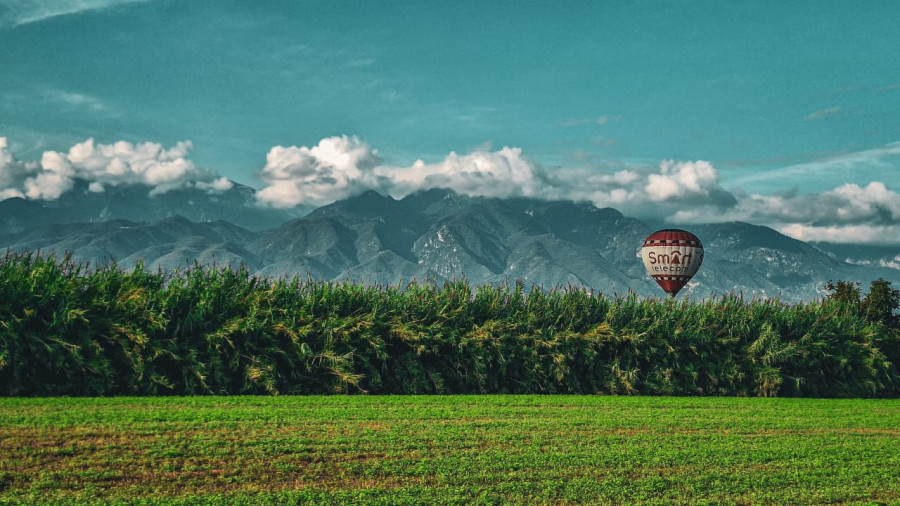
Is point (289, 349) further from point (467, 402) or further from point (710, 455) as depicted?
point (710, 455)

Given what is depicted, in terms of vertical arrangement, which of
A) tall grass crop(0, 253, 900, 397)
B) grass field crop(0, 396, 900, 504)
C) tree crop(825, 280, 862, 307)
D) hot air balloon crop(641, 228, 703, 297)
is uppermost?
hot air balloon crop(641, 228, 703, 297)

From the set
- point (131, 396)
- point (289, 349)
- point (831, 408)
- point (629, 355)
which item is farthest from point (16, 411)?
point (831, 408)

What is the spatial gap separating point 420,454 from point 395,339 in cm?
812

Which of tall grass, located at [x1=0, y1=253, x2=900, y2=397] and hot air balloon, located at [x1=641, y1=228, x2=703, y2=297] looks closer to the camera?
tall grass, located at [x1=0, y1=253, x2=900, y2=397]

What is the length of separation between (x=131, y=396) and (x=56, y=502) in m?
8.16

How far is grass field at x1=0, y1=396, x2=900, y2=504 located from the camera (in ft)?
27.7

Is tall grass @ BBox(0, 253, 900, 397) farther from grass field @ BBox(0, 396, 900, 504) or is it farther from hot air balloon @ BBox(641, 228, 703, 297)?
hot air balloon @ BBox(641, 228, 703, 297)

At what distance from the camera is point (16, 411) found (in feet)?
41.3

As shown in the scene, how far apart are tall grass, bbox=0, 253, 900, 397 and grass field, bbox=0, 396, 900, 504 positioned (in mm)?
1277

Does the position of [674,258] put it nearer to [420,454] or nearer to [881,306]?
[881,306]

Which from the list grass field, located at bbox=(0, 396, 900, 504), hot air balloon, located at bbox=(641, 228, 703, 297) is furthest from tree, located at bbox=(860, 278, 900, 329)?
hot air balloon, located at bbox=(641, 228, 703, 297)

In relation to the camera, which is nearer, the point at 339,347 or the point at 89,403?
the point at 89,403

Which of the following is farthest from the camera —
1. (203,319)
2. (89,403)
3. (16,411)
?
(203,319)

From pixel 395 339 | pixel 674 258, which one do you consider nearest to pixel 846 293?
pixel 674 258
